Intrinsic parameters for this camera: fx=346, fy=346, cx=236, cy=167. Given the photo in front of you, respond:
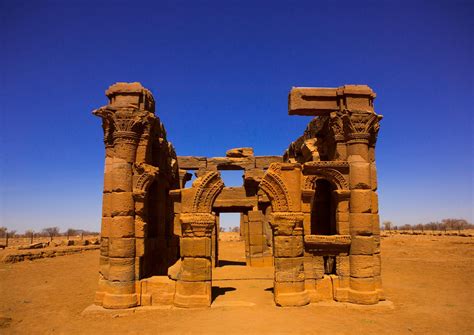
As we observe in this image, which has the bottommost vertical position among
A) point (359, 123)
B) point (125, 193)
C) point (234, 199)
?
point (125, 193)

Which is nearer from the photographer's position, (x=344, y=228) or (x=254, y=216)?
(x=344, y=228)

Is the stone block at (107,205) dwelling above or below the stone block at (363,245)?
above

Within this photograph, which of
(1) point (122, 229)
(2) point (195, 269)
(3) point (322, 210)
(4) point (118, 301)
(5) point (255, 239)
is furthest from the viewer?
(5) point (255, 239)

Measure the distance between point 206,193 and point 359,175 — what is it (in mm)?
4797

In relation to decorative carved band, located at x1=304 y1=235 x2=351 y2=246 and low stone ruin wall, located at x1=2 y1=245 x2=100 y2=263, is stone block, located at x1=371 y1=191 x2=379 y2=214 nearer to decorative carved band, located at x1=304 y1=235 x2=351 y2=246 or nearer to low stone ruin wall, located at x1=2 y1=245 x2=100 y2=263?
decorative carved band, located at x1=304 y1=235 x2=351 y2=246

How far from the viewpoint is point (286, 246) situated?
10.4m

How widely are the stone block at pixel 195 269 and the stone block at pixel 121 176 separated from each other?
286 centimetres

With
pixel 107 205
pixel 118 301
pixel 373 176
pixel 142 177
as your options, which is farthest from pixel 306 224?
pixel 107 205

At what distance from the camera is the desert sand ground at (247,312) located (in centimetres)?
844

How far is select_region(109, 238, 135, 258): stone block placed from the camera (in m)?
10.2

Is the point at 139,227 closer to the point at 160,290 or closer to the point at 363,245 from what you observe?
the point at 160,290

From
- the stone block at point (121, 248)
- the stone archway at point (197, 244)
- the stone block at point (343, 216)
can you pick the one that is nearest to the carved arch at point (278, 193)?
the stone archway at point (197, 244)

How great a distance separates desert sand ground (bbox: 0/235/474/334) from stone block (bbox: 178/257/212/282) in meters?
0.90

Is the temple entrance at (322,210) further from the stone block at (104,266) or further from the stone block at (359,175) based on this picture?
the stone block at (104,266)
